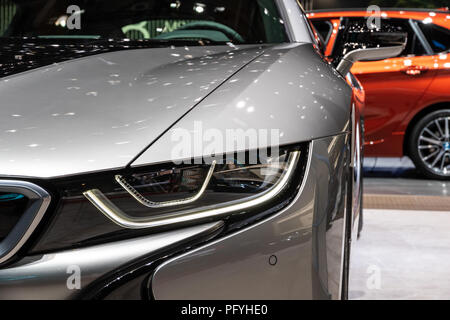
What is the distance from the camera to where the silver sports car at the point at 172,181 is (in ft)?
3.94

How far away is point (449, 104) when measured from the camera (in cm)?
615

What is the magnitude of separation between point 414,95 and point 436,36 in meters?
0.60

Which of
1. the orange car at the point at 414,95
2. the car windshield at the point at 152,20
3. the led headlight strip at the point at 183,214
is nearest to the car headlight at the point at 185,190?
the led headlight strip at the point at 183,214

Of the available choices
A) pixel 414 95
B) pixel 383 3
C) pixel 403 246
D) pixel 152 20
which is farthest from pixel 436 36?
pixel 383 3

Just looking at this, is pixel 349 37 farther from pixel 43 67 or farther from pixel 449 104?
pixel 449 104

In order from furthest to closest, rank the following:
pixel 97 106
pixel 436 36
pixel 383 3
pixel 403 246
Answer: pixel 383 3, pixel 436 36, pixel 403 246, pixel 97 106

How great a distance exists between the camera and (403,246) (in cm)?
354

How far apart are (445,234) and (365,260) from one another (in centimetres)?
79

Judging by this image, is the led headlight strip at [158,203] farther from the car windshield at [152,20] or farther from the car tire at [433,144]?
the car tire at [433,144]

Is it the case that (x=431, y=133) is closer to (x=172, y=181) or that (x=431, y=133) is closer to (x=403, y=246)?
(x=403, y=246)

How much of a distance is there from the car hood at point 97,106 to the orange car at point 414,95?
4.43 m

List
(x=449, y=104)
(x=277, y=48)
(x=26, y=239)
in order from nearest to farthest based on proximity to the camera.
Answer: (x=26, y=239)
(x=277, y=48)
(x=449, y=104)

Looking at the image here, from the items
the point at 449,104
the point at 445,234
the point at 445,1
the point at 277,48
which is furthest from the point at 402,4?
the point at 277,48

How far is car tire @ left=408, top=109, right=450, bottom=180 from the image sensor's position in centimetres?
613
